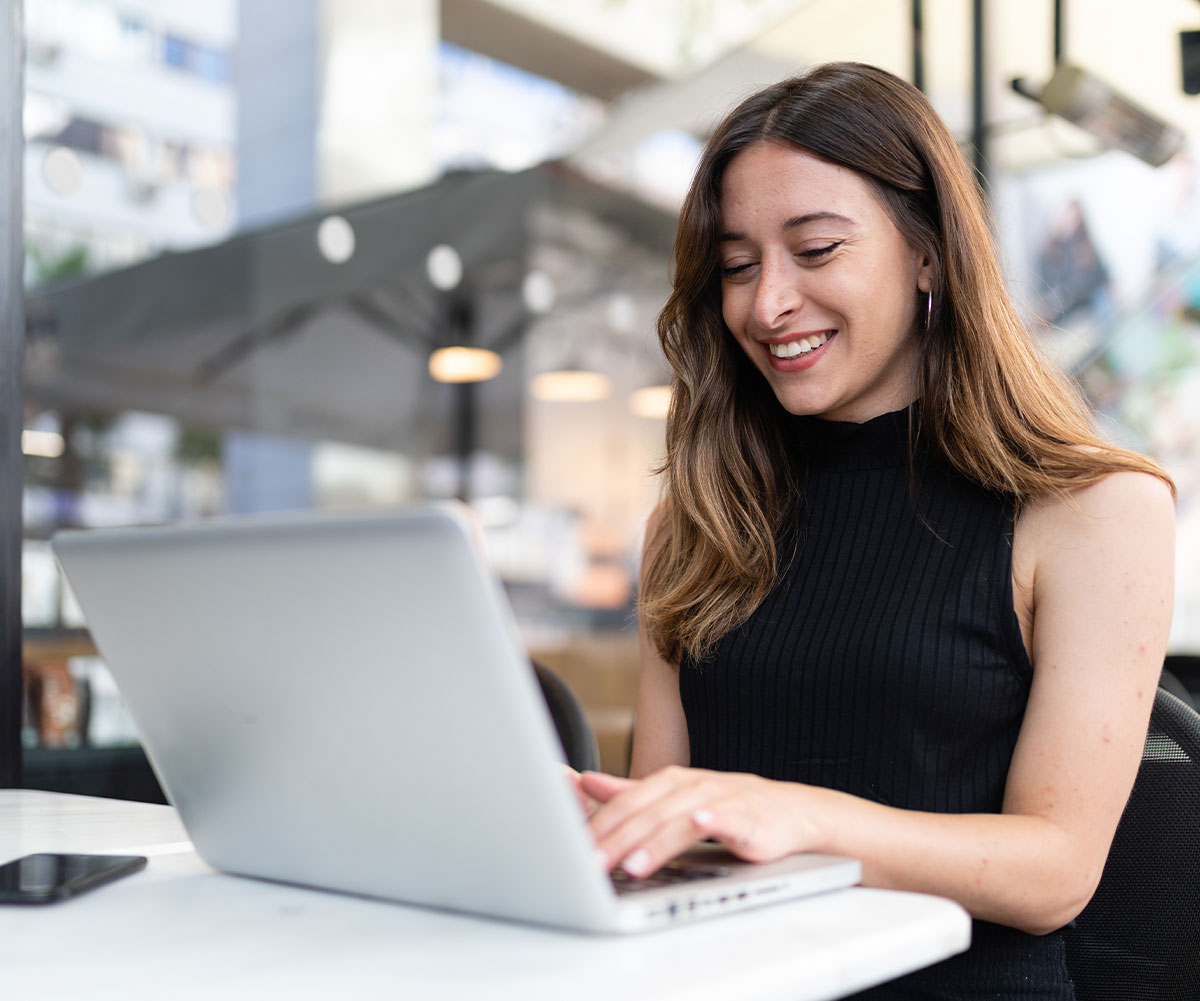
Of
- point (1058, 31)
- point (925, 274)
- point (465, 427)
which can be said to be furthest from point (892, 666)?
point (465, 427)

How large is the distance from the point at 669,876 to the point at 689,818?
47 mm

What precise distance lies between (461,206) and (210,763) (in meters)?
4.69

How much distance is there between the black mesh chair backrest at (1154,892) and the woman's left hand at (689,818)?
0.53 metres

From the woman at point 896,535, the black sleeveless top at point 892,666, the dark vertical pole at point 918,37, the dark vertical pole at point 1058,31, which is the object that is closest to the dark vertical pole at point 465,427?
the dark vertical pole at point 918,37

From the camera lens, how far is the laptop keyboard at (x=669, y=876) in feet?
2.49

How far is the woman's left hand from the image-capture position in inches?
30.0

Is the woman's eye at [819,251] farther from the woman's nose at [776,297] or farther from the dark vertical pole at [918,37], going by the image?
the dark vertical pole at [918,37]

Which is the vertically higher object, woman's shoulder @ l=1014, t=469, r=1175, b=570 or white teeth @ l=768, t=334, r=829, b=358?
white teeth @ l=768, t=334, r=829, b=358

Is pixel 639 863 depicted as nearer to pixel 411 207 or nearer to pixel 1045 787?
pixel 1045 787

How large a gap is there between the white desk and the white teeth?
67 centimetres

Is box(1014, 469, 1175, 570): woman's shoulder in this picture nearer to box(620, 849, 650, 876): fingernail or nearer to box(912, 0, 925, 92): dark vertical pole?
box(620, 849, 650, 876): fingernail

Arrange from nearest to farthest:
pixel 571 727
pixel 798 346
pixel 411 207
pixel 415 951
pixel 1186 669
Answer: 1. pixel 415 951
2. pixel 798 346
3. pixel 571 727
4. pixel 1186 669
5. pixel 411 207

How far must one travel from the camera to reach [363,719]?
28.0 inches

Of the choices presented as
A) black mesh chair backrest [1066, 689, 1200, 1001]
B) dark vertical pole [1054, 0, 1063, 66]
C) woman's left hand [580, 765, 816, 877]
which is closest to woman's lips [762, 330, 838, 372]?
black mesh chair backrest [1066, 689, 1200, 1001]
